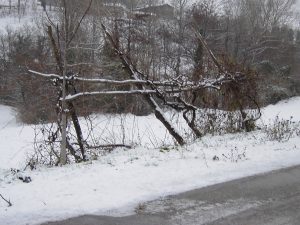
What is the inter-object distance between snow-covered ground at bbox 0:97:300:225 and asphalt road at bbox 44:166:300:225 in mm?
183

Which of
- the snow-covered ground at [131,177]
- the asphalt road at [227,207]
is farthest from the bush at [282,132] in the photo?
the asphalt road at [227,207]

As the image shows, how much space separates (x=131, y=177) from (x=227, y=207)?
4.81ft

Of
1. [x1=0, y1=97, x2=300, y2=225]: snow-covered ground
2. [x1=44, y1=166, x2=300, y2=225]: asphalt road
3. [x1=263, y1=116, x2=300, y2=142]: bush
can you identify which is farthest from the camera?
[x1=263, y1=116, x2=300, y2=142]: bush

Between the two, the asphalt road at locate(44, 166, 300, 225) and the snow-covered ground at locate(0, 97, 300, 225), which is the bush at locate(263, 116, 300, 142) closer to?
the snow-covered ground at locate(0, 97, 300, 225)

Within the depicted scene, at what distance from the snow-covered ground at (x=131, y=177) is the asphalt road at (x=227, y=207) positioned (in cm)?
18

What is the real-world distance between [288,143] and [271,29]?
42.4m

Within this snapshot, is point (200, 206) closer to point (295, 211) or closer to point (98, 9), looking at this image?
point (295, 211)

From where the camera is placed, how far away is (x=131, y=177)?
18.0 feet

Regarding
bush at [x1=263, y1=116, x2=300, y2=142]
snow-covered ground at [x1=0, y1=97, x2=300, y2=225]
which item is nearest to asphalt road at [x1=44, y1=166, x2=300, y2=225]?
snow-covered ground at [x1=0, y1=97, x2=300, y2=225]

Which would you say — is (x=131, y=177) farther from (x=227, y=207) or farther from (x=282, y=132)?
(x=282, y=132)

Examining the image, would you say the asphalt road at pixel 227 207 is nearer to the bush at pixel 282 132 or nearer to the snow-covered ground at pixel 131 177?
the snow-covered ground at pixel 131 177

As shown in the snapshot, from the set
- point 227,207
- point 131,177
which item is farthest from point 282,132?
point 227,207

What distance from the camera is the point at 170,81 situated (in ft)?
30.8

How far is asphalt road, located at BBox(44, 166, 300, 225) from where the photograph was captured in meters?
4.10
